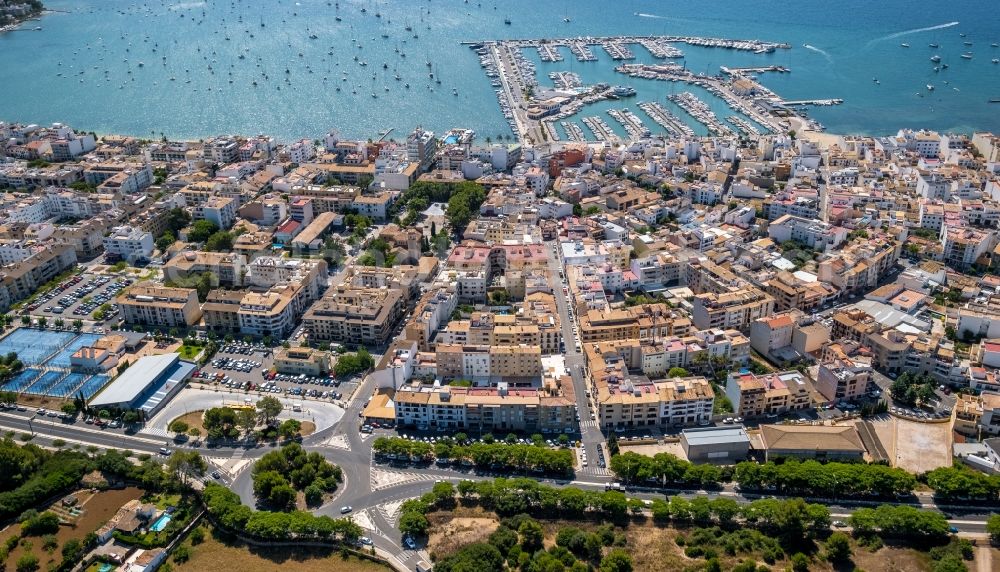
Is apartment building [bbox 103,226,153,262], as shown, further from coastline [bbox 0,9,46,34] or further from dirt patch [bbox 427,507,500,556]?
coastline [bbox 0,9,46,34]

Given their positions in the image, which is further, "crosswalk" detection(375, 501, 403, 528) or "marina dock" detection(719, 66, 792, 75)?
"marina dock" detection(719, 66, 792, 75)

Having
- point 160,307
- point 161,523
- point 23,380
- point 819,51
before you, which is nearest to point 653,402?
point 161,523

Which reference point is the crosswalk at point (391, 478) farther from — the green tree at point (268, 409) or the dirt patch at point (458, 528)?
the green tree at point (268, 409)

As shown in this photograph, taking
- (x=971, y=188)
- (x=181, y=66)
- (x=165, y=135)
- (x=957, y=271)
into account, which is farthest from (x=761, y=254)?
(x=181, y=66)

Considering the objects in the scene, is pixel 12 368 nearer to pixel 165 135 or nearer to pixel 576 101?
pixel 165 135

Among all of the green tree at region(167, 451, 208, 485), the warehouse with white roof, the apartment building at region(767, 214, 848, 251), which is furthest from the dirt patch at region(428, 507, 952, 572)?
the apartment building at region(767, 214, 848, 251)

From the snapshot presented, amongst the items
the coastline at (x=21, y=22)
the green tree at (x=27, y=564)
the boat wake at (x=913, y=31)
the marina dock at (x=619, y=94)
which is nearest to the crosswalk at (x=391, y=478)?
the green tree at (x=27, y=564)
